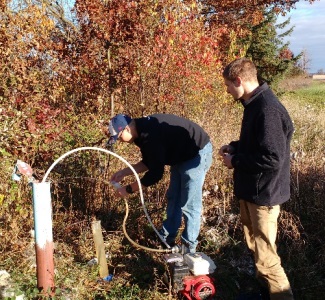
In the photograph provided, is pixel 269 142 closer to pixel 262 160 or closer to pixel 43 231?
pixel 262 160

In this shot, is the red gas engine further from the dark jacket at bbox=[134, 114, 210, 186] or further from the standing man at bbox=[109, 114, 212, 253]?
the dark jacket at bbox=[134, 114, 210, 186]

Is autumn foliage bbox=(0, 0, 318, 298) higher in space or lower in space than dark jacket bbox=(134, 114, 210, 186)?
higher

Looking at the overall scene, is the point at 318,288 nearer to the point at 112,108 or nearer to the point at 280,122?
→ the point at 280,122

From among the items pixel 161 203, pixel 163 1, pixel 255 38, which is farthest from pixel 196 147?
pixel 255 38

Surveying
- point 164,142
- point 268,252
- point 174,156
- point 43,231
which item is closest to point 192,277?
point 268,252

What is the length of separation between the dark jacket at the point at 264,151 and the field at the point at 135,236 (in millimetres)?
1265

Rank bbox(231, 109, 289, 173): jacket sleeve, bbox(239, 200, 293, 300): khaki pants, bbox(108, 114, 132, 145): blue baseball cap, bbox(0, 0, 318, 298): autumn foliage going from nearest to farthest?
1. bbox(231, 109, 289, 173): jacket sleeve
2. bbox(239, 200, 293, 300): khaki pants
3. bbox(108, 114, 132, 145): blue baseball cap
4. bbox(0, 0, 318, 298): autumn foliage

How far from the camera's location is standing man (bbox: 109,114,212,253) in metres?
3.46

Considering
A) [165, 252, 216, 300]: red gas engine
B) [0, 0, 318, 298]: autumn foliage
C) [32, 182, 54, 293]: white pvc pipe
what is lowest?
[165, 252, 216, 300]: red gas engine

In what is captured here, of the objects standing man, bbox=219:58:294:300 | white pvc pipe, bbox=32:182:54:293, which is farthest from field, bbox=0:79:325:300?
standing man, bbox=219:58:294:300

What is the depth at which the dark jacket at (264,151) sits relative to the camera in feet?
9.24

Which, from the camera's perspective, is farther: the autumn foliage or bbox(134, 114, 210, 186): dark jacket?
the autumn foliage

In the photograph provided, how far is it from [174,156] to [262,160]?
105cm

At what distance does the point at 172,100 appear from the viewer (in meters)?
6.16
